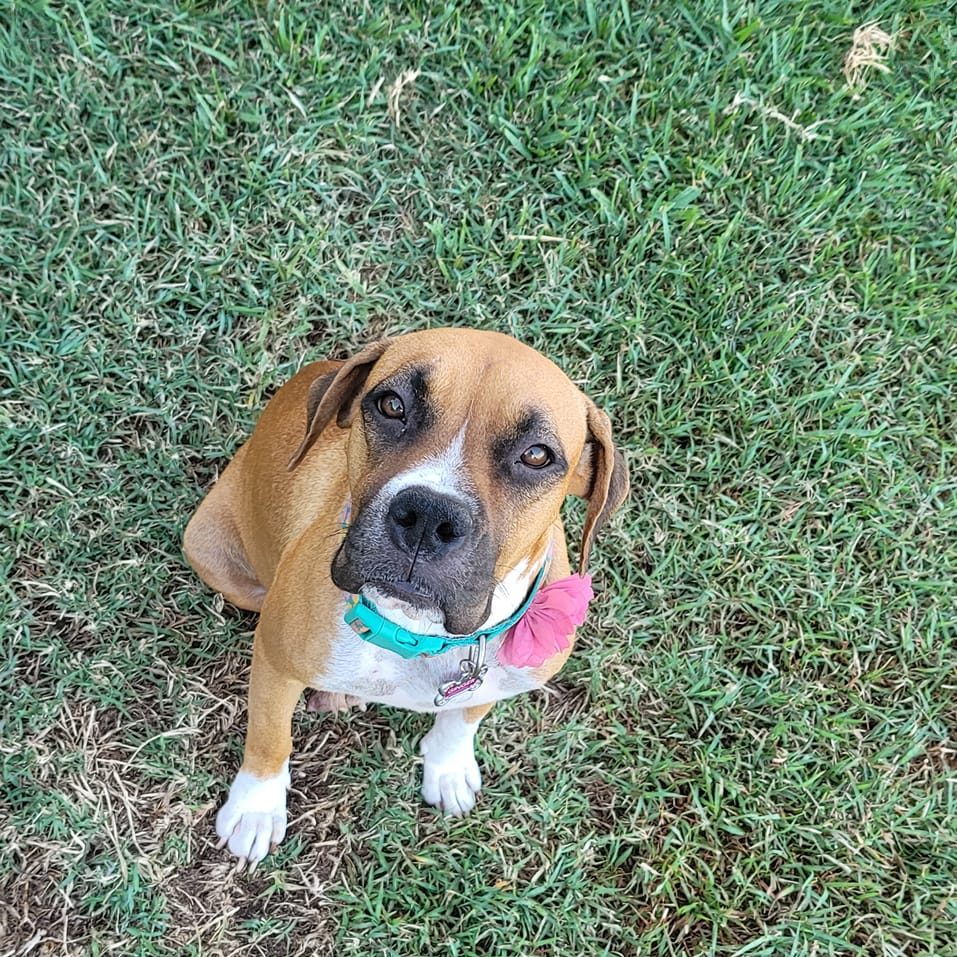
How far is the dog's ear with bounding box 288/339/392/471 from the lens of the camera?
367 centimetres

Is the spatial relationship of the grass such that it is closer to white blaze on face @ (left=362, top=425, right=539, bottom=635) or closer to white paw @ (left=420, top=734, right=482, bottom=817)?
white paw @ (left=420, top=734, right=482, bottom=817)

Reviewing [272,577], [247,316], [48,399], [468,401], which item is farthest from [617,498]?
[48,399]

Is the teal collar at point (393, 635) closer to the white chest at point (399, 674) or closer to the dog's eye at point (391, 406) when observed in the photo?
the white chest at point (399, 674)

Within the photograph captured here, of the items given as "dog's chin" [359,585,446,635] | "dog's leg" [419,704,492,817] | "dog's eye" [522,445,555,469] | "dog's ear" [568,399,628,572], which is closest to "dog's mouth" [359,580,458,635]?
"dog's chin" [359,585,446,635]

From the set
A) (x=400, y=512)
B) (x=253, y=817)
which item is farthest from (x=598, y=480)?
Result: (x=253, y=817)

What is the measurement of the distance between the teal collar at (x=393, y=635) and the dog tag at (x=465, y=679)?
155 mm

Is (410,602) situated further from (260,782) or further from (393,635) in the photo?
(260,782)

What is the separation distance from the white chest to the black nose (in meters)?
0.71

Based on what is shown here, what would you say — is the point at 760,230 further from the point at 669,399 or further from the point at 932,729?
the point at 932,729

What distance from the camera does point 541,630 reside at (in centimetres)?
380

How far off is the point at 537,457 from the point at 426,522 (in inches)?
21.2

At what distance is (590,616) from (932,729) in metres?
1.83

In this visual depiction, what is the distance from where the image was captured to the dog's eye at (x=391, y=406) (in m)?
3.42

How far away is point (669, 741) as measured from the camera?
5.18m
